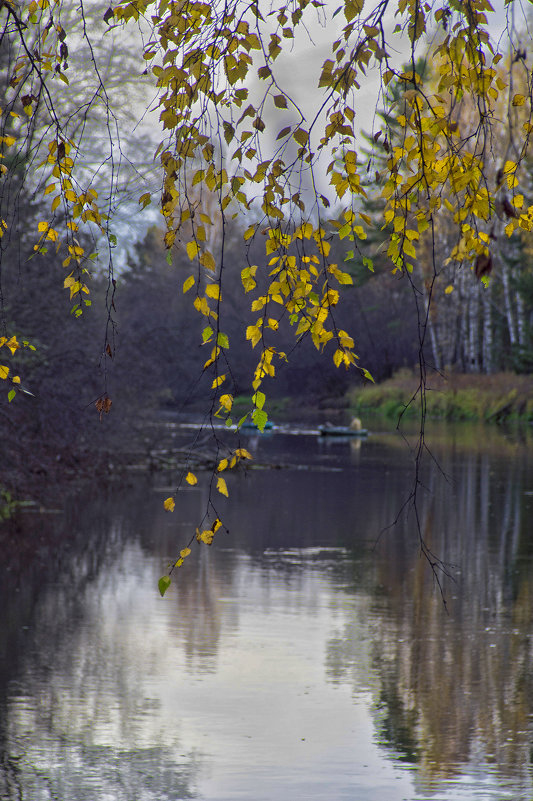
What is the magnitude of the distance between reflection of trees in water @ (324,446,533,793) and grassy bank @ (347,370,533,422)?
88.7ft

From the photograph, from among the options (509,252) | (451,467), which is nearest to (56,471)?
(451,467)

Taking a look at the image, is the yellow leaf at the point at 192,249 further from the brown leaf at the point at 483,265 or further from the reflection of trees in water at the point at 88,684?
the reflection of trees in water at the point at 88,684

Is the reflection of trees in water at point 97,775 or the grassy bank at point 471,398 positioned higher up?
the grassy bank at point 471,398

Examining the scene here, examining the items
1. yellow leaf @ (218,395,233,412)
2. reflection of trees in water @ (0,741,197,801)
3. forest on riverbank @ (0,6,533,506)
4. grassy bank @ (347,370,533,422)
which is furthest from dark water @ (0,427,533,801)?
grassy bank @ (347,370,533,422)

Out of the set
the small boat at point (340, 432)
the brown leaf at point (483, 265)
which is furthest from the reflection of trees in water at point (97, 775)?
the small boat at point (340, 432)

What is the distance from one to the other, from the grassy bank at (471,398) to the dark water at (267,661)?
89.9 ft

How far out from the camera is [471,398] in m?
47.5

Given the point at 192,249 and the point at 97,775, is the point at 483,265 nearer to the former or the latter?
the point at 192,249

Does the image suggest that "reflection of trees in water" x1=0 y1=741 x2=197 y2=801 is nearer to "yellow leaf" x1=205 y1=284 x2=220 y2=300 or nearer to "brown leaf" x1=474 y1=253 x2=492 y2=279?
"yellow leaf" x1=205 y1=284 x2=220 y2=300

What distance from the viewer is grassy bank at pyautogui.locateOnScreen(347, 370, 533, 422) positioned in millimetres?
45562

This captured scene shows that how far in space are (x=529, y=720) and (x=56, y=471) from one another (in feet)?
41.0

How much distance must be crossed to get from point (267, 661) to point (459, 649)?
1.61 meters

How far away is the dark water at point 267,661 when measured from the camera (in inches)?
280

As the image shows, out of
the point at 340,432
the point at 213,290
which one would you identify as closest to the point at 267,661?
the point at 213,290
